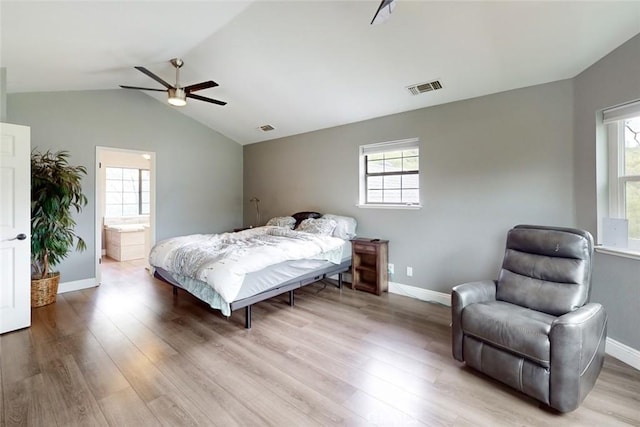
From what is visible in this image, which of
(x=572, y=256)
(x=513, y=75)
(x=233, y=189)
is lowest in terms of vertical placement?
(x=572, y=256)

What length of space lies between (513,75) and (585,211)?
150cm

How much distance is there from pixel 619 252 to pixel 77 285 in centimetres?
638

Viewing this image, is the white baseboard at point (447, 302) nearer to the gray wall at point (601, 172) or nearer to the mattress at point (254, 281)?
the gray wall at point (601, 172)

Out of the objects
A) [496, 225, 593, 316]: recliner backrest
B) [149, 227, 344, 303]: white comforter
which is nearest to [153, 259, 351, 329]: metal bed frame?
[149, 227, 344, 303]: white comforter

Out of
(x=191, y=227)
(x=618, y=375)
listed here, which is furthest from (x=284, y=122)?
(x=618, y=375)

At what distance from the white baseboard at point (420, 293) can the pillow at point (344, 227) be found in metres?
0.93

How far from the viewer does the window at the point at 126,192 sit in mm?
6758

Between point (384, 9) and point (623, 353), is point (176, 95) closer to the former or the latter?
point (384, 9)

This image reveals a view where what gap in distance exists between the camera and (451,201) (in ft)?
11.6

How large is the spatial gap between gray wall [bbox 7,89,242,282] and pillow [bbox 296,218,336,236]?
2551mm

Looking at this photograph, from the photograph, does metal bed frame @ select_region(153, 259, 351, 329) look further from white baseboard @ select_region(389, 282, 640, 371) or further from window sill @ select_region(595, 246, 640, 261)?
window sill @ select_region(595, 246, 640, 261)

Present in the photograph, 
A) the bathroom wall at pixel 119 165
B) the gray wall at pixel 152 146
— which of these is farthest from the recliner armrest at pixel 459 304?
the bathroom wall at pixel 119 165

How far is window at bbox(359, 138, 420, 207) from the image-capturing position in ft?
13.0

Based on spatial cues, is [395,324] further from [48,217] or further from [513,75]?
[48,217]
